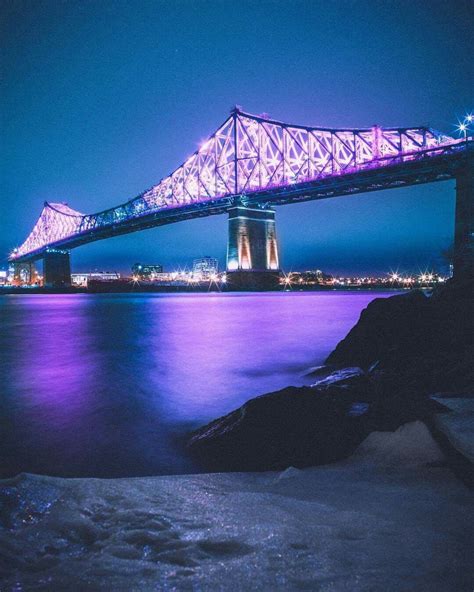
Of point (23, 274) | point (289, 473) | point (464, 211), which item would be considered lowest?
point (289, 473)

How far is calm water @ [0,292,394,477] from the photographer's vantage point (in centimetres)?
356

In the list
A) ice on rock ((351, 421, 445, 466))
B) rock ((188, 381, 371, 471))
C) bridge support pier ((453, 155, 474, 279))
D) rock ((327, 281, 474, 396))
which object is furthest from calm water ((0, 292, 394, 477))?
bridge support pier ((453, 155, 474, 279))

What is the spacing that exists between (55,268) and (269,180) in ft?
132

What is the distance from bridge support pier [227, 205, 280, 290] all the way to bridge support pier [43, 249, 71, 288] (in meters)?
33.6

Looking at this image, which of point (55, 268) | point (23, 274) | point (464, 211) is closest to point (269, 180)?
point (464, 211)

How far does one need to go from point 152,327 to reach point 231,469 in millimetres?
13997

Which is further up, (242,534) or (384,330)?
(384,330)

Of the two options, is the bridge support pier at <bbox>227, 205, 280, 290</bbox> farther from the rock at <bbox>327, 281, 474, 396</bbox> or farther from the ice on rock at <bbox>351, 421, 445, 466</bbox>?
the ice on rock at <bbox>351, 421, 445, 466</bbox>

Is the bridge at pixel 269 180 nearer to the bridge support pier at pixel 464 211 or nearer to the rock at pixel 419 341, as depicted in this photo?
the bridge support pier at pixel 464 211

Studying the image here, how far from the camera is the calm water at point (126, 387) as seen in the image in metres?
3.56

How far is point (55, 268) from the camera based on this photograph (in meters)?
67.6

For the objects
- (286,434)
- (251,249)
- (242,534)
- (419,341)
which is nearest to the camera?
(242,534)

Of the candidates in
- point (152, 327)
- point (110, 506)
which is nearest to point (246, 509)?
point (110, 506)

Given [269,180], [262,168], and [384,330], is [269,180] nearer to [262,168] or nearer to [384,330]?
[262,168]
